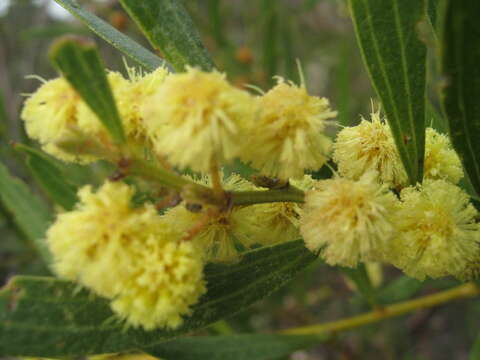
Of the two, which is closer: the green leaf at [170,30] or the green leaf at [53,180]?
the green leaf at [170,30]

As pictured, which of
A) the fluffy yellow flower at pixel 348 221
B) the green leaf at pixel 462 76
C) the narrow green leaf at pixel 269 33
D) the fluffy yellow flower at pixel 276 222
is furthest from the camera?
the narrow green leaf at pixel 269 33

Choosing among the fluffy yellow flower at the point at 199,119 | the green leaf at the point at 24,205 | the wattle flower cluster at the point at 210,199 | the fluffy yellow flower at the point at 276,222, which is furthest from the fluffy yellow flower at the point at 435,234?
the green leaf at the point at 24,205

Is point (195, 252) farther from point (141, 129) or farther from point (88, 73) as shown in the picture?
point (88, 73)

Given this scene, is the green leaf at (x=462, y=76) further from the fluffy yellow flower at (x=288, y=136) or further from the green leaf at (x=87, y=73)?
the green leaf at (x=87, y=73)

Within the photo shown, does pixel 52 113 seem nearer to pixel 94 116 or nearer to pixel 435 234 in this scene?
pixel 94 116

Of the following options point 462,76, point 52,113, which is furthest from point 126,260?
point 462,76

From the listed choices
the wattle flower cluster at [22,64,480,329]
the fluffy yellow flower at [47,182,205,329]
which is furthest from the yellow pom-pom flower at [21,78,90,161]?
the fluffy yellow flower at [47,182,205,329]

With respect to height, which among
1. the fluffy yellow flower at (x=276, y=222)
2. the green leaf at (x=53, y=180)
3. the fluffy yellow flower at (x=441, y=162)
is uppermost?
the fluffy yellow flower at (x=441, y=162)

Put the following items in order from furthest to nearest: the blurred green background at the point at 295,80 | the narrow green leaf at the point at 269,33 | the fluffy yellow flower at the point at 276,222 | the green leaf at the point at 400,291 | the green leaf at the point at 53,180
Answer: the narrow green leaf at the point at 269,33 < the blurred green background at the point at 295,80 < the green leaf at the point at 400,291 < the green leaf at the point at 53,180 < the fluffy yellow flower at the point at 276,222
